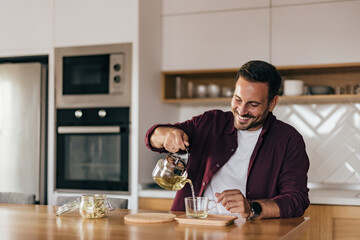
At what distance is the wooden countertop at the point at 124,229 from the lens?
62.9 inches

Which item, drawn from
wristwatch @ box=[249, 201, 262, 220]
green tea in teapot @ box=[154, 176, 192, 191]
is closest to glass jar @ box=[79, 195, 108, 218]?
green tea in teapot @ box=[154, 176, 192, 191]

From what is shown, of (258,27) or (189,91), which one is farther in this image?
(189,91)

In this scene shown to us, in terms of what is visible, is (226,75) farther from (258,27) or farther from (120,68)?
(120,68)

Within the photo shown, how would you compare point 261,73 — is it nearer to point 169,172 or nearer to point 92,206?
point 169,172

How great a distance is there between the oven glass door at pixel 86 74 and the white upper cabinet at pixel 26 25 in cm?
25

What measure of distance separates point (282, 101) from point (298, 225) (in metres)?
2.03

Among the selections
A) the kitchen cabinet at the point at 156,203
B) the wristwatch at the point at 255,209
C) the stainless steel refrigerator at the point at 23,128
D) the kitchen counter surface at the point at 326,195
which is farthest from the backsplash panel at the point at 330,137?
the wristwatch at the point at 255,209

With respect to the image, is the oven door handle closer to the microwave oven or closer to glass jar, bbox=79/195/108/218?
the microwave oven

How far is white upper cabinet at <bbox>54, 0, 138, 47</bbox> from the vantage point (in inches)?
138

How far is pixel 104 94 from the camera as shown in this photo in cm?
→ 355

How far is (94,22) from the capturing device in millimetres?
3602

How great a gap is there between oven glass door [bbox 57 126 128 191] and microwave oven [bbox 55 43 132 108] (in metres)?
0.20

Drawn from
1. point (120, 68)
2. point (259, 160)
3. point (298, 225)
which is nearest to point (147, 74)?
point (120, 68)

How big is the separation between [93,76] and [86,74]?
6 centimetres
